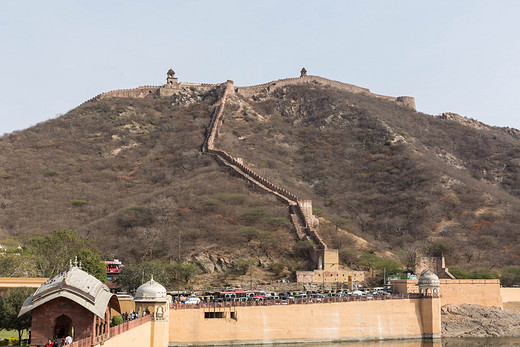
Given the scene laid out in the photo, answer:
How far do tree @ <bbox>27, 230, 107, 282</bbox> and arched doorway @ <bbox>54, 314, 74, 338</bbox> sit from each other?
982 inches

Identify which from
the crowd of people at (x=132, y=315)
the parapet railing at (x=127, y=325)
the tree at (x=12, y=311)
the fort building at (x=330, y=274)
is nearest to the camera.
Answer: the parapet railing at (x=127, y=325)

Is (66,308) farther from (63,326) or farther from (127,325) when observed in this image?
(127,325)

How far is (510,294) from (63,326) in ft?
146

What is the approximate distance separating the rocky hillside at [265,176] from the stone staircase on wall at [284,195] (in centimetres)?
127

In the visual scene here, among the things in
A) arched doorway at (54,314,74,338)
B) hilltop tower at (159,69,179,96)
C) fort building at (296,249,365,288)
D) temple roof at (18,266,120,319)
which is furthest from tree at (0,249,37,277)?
hilltop tower at (159,69,179,96)

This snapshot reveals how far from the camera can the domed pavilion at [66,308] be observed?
80.2 ft

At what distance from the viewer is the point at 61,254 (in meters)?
54.6

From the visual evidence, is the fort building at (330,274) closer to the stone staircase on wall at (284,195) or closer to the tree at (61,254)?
the stone staircase on wall at (284,195)

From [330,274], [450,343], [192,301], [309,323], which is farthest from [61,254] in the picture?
[450,343]

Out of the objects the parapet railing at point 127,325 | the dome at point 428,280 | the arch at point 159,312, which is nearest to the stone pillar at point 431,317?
the dome at point 428,280

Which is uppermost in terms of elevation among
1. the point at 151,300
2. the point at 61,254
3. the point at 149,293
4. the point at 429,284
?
the point at 61,254

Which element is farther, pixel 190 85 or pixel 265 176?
pixel 190 85

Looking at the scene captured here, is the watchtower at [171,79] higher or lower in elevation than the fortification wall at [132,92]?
higher

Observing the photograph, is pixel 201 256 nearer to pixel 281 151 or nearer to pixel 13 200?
pixel 13 200
